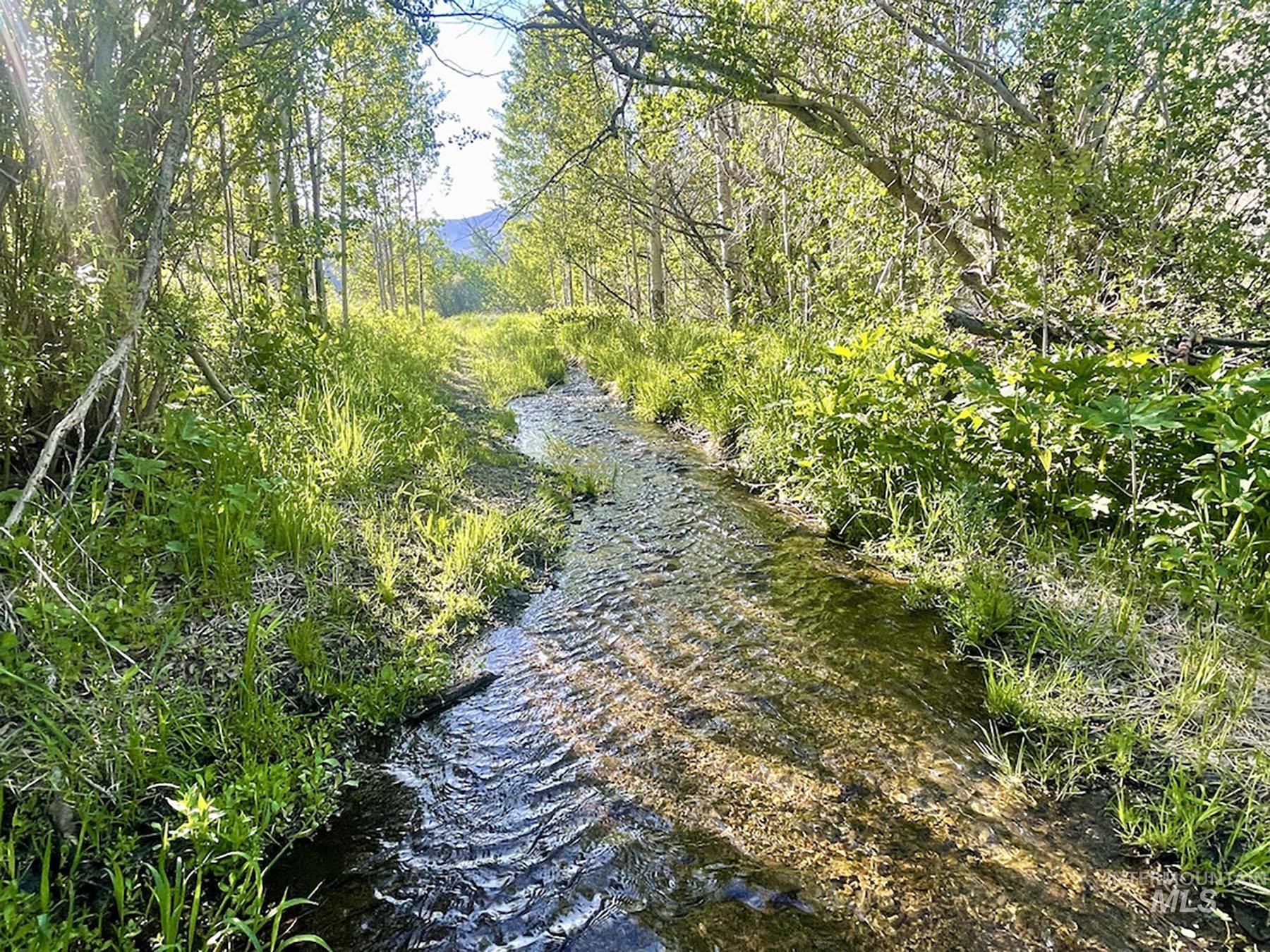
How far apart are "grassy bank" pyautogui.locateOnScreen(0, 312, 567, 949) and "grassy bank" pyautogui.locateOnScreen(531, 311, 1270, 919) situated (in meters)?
2.94

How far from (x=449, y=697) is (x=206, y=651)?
1165 millimetres

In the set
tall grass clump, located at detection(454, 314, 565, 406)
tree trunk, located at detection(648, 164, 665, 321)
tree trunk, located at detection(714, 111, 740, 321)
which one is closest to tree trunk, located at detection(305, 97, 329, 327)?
tall grass clump, located at detection(454, 314, 565, 406)

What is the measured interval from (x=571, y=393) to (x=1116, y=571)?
33.8 ft

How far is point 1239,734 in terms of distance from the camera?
2572mm

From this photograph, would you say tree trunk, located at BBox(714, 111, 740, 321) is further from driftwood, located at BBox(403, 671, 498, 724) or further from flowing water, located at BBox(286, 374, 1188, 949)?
driftwood, located at BBox(403, 671, 498, 724)

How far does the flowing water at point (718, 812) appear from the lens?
2.10m

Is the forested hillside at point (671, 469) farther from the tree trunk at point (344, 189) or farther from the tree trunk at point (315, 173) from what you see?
the tree trunk at point (315, 173)

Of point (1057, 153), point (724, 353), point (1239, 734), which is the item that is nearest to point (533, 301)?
point (724, 353)

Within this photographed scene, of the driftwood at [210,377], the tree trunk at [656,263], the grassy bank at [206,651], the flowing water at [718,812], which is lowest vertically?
the flowing water at [718,812]

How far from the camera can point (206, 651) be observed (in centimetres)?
282

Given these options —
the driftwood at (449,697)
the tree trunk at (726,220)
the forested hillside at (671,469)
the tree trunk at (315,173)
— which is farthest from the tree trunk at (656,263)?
the driftwood at (449,697)

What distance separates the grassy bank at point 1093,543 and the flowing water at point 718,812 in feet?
0.91

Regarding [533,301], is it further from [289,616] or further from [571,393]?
[289,616]

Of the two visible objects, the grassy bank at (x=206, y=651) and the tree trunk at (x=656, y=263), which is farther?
the tree trunk at (x=656, y=263)
